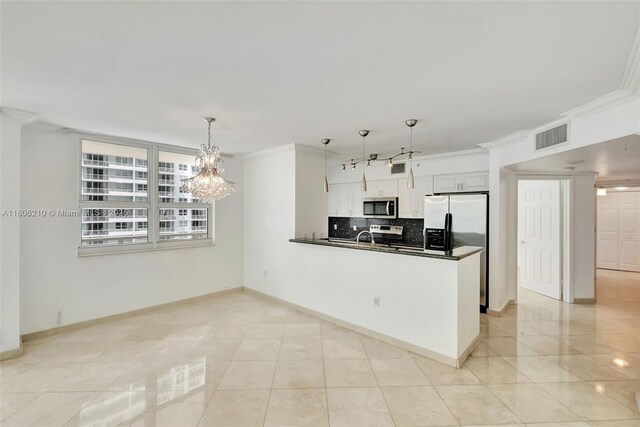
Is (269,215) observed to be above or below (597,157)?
below

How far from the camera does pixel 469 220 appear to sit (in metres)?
4.44

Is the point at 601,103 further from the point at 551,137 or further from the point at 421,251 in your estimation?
the point at 421,251

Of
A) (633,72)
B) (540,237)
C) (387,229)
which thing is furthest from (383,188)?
(633,72)

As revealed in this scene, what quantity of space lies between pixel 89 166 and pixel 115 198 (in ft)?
1.67

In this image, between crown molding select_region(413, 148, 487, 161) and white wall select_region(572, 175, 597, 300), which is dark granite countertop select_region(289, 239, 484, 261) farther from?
white wall select_region(572, 175, 597, 300)

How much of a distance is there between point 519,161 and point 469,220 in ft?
3.52

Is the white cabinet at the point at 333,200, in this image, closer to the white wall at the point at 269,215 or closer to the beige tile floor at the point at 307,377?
the white wall at the point at 269,215

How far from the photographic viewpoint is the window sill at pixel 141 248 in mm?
3814

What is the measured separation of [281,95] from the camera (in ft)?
8.16

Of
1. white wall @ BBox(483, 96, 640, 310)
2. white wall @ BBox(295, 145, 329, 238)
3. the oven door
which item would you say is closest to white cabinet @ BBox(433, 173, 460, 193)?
white wall @ BBox(483, 96, 640, 310)

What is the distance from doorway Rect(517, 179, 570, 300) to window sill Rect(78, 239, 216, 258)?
5709mm

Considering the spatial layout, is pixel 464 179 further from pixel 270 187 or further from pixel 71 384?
pixel 71 384

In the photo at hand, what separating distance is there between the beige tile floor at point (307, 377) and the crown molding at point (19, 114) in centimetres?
246

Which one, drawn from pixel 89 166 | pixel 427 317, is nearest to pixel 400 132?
pixel 427 317
